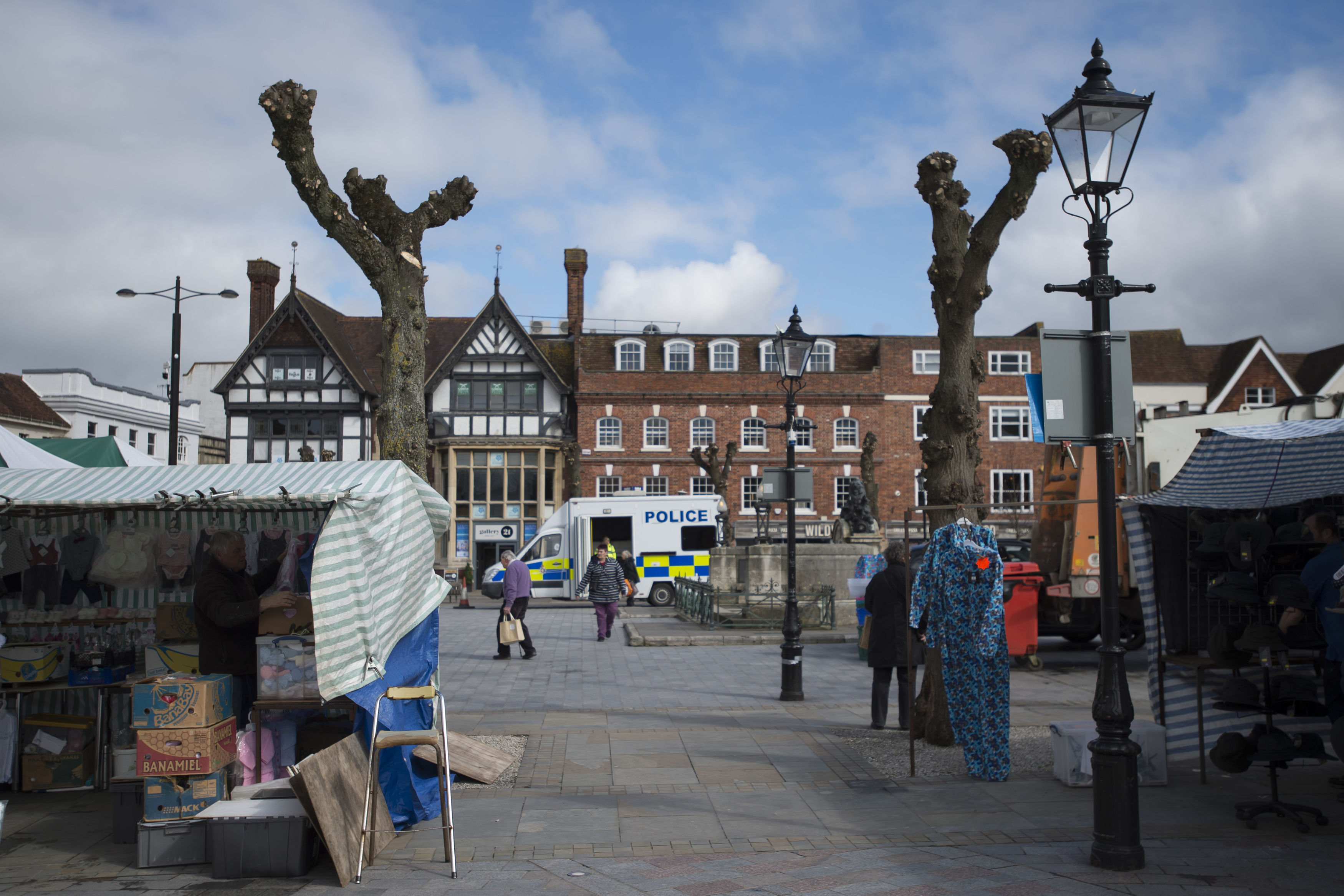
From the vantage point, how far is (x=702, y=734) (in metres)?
10.3

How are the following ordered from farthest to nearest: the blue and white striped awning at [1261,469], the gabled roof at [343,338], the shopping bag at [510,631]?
the gabled roof at [343,338], the shopping bag at [510,631], the blue and white striped awning at [1261,469]

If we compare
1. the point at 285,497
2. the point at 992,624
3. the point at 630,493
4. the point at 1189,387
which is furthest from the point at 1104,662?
the point at 1189,387

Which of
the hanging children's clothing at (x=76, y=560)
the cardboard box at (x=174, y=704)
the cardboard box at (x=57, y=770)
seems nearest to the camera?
the cardboard box at (x=174, y=704)

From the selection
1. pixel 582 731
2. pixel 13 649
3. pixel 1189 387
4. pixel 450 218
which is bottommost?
pixel 582 731

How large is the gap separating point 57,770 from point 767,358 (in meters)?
37.3

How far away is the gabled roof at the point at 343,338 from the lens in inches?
1567

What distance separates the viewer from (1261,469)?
8.14m

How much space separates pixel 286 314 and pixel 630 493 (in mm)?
17346

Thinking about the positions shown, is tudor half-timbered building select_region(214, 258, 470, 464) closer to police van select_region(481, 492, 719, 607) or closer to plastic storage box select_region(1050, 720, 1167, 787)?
police van select_region(481, 492, 719, 607)

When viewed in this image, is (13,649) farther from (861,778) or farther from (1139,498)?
(1139,498)

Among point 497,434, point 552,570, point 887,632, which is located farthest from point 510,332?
point 887,632

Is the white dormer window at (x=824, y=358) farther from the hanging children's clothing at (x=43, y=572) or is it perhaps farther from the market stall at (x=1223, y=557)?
the hanging children's clothing at (x=43, y=572)

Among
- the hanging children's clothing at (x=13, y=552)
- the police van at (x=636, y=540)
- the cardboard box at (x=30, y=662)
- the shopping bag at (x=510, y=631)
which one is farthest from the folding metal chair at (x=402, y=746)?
the police van at (x=636, y=540)

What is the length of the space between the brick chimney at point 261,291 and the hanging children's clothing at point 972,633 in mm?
39730
